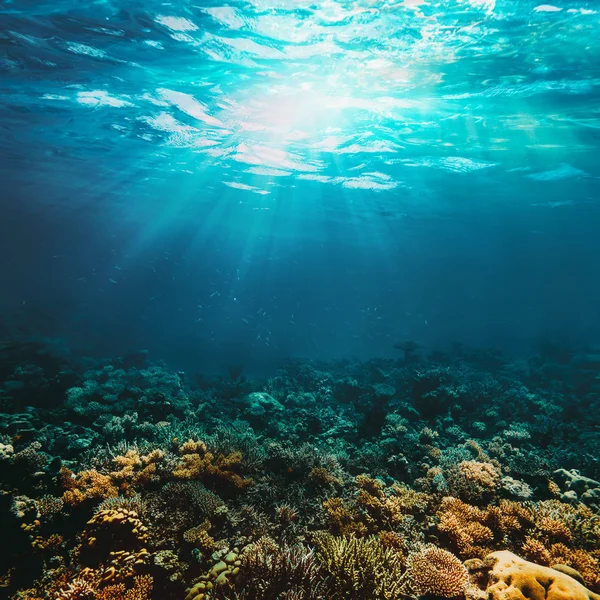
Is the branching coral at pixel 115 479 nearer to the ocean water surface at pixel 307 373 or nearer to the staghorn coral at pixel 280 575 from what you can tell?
the ocean water surface at pixel 307 373

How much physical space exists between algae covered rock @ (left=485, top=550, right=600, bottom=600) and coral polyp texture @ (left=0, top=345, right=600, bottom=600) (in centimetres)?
2

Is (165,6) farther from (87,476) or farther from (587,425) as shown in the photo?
(587,425)

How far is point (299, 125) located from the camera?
16797mm

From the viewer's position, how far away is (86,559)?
17.6ft

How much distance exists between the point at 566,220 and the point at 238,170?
29682 millimetres

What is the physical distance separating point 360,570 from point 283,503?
2.55 metres

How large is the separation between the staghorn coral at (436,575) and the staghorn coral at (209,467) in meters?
3.62

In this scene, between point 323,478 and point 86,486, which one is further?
point 323,478

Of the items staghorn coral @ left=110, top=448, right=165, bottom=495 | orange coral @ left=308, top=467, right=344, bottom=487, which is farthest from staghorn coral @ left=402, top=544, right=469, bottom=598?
staghorn coral @ left=110, top=448, right=165, bottom=495

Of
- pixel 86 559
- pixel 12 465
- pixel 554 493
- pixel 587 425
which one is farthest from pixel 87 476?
pixel 587 425

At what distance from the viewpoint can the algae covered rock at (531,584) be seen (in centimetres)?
439

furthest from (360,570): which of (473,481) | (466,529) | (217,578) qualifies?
(473,481)

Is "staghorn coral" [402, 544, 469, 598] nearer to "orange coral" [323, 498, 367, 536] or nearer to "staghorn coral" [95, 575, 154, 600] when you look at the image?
"orange coral" [323, 498, 367, 536]

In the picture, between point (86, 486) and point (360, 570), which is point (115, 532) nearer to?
point (86, 486)
